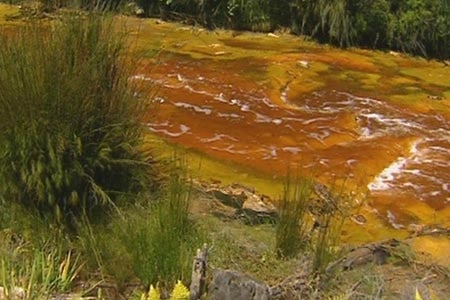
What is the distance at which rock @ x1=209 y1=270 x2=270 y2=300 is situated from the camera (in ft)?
8.27

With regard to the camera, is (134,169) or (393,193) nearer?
(134,169)

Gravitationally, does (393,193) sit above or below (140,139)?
below

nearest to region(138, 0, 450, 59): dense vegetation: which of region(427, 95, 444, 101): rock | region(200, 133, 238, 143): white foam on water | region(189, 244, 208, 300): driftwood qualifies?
region(427, 95, 444, 101): rock

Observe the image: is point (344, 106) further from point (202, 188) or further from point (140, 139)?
point (140, 139)

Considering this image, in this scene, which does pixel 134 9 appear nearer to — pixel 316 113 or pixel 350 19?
pixel 350 19

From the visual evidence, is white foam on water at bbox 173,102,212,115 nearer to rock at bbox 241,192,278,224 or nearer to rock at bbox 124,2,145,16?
rock at bbox 241,192,278,224

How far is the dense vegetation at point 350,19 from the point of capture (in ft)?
26.2

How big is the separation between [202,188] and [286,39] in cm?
466

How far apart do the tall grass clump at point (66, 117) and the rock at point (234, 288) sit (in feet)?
2.84

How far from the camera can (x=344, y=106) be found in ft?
20.4

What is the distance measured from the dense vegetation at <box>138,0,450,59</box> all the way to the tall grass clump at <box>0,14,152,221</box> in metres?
4.98

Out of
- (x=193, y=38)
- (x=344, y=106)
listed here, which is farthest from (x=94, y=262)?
(x=193, y=38)

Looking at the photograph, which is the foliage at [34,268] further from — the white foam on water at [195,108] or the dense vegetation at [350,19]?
the dense vegetation at [350,19]

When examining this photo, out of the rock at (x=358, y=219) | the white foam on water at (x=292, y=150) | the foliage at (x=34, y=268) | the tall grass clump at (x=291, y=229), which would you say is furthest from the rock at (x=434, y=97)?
the foliage at (x=34, y=268)
